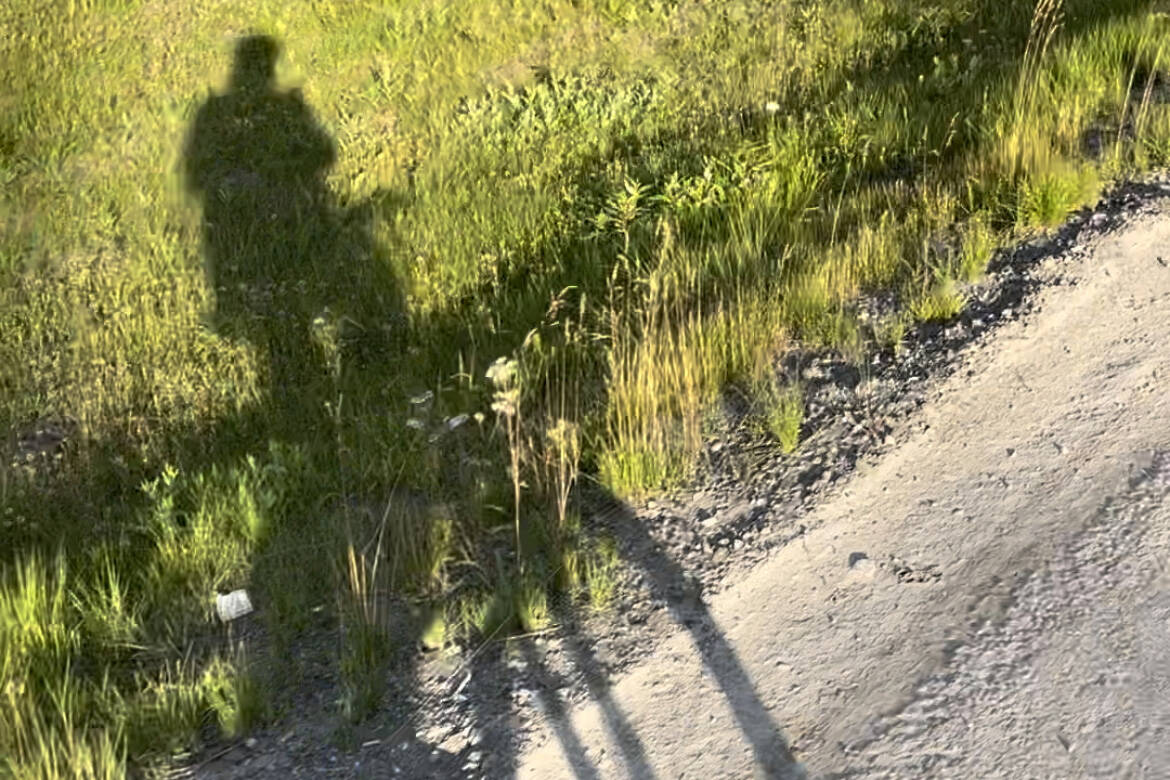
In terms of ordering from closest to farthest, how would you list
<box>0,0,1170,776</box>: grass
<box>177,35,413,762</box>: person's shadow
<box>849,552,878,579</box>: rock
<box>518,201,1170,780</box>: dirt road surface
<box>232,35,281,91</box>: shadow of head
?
<box>518,201,1170,780</box>: dirt road surface < <box>849,552,878,579</box>: rock < <box>0,0,1170,776</box>: grass < <box>177,35,413,762</box>: person's shadow < <box>232,35,281,91</box>: shadow of head

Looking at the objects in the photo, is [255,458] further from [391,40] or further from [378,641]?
[391,40]

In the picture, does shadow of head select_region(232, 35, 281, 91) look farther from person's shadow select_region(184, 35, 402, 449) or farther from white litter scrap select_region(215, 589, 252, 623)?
white litter scrap select_region(215, 589, 252, 623)

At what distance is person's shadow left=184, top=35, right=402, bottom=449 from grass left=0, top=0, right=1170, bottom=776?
0.12ft

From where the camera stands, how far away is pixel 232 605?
399 centimetres

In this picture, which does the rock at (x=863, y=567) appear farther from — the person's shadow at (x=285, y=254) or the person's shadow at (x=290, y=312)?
the person's shadow at (x=285, y=254)

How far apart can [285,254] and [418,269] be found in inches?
45.6

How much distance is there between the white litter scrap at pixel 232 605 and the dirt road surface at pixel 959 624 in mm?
1363

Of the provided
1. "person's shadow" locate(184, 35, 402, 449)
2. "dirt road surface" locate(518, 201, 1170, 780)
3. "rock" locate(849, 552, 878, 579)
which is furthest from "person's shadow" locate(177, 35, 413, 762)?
"rock" locate(849, 552, 878, 579)

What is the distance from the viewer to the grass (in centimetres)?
393

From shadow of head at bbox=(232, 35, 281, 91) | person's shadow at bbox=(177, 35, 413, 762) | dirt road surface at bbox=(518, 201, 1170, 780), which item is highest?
shadow of head at bbox=(232, 35, 281, 91)

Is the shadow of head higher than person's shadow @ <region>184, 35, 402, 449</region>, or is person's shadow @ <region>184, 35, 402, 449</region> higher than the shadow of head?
the shadow of head

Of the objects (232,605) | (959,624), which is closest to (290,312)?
(232,605)

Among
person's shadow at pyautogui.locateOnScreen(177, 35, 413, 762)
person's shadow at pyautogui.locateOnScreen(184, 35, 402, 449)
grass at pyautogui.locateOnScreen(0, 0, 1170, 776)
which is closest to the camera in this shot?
grass at pyautogui.locateOnScreen(0, 0, 1170, 776)

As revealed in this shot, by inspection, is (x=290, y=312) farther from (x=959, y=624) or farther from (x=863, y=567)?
(x=959, y=624)
